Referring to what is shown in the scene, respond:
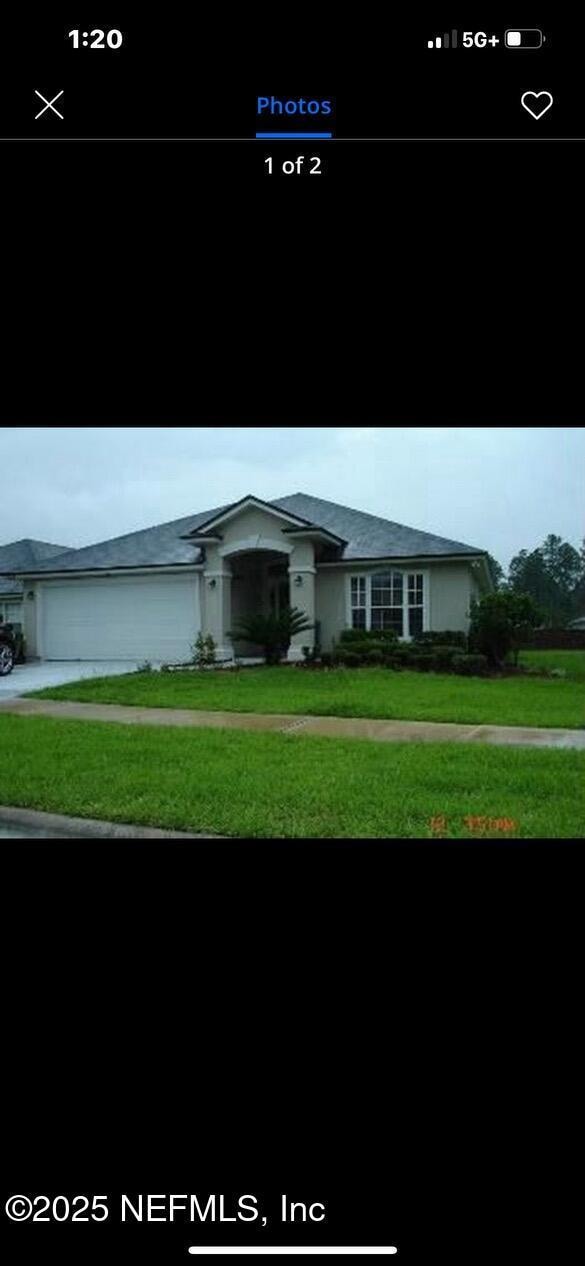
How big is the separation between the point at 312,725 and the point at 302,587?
100 centimetres

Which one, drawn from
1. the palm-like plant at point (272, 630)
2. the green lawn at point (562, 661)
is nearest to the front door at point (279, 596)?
the palm-like plant at point (272, 630)

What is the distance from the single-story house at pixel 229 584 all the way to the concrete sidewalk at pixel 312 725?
38cm

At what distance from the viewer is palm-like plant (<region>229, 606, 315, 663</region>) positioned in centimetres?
260

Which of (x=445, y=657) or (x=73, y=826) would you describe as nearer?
(x=73, y=826)

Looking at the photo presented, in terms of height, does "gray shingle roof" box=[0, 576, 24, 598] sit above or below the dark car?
above

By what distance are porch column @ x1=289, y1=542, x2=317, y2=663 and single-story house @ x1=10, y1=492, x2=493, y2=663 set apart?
0.04 feet

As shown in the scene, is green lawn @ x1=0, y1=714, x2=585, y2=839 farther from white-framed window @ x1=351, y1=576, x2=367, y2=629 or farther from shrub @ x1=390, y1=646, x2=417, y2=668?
white-framed window @ x1=351, y1=576, x2=367, y2=629
